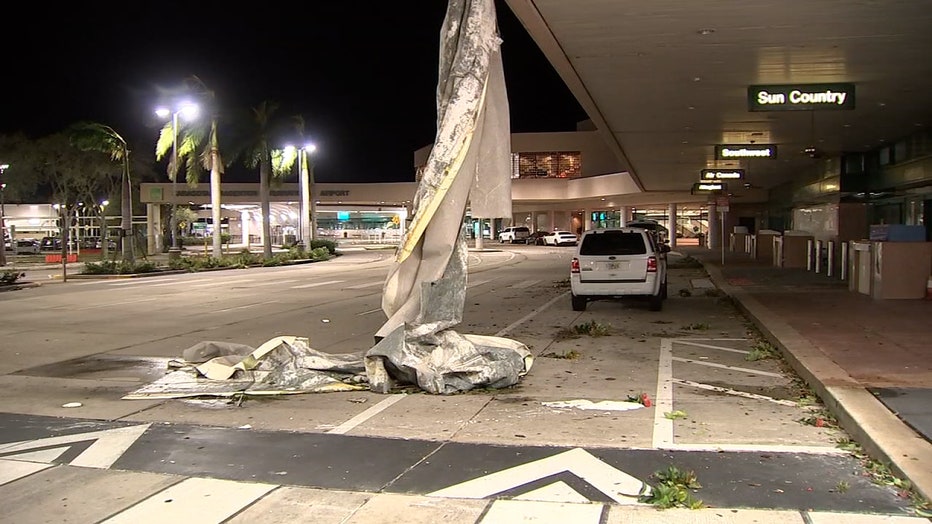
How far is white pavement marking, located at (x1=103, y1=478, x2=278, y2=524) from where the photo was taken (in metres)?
5.01

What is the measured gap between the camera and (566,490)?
541 centimetres

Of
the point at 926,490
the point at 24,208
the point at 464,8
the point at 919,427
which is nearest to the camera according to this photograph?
the point at 926,490

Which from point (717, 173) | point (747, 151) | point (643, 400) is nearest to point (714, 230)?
point (717, 173)

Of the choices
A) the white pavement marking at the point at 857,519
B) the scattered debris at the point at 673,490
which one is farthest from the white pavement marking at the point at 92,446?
the white pavement marking at the point at 857,519

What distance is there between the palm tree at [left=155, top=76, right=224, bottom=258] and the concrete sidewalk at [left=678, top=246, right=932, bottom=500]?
2869cm

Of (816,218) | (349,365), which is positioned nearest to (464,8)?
(349,365)

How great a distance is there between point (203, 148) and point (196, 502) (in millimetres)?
38439

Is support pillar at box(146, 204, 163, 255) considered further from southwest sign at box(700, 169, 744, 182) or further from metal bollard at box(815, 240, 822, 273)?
metal bollard at box(815, 240, 822, 273)

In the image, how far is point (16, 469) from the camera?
609 cm

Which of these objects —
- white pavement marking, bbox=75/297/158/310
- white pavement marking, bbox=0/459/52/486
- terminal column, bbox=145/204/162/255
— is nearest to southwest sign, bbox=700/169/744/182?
white pavement marking, bbox=75/297/158/310

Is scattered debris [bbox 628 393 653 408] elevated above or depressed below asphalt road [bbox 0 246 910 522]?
above

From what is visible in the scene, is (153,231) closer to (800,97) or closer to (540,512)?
(800,97)

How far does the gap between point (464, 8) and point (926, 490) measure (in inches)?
281

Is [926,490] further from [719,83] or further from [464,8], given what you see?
[719,83]
